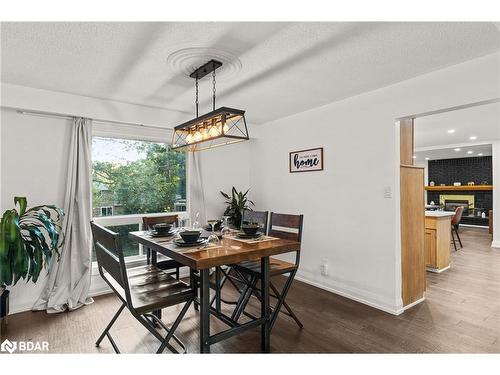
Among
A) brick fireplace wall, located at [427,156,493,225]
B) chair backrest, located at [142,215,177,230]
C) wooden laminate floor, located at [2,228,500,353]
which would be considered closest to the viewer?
wooden laminate floor, located at [2,228,500,353]

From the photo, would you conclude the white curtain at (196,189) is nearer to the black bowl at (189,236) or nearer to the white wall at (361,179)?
the white wall at (361,179)

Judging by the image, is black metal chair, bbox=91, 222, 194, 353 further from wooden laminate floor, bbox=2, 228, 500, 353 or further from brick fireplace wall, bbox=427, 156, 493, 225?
brick fireplace wall, bbox=427, 156, 493, 225

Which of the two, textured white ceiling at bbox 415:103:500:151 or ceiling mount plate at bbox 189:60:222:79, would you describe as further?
textured white ceiling at bbox 415:103:500:151

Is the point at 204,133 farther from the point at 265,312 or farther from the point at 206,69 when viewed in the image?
the point at 265,312

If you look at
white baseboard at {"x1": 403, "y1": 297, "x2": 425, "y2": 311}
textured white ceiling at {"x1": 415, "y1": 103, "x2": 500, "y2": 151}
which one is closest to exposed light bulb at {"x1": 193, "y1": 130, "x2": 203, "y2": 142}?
white baseboard at {"x1": 403, "y1": 297, "x2": 425, "y2": 311}

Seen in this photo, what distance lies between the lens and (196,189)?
13.9 feet

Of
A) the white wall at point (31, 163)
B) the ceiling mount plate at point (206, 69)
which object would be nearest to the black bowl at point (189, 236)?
the ceiling mount plate at point (206, 69)

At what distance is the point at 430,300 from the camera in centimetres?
328

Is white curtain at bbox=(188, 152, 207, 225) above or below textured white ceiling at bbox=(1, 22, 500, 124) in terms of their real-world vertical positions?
below

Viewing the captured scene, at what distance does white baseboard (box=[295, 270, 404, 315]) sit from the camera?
9.67 feet

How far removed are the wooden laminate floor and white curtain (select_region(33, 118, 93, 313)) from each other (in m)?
0.18

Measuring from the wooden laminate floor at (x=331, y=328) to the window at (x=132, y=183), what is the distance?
0.97 metres

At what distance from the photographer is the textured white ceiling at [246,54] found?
1908mm
